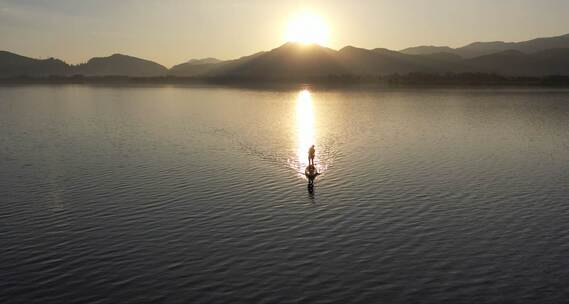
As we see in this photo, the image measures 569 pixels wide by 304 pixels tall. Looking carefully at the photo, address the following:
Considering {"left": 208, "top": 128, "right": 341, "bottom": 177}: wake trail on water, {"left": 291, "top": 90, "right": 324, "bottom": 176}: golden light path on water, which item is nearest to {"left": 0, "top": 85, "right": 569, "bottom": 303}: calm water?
{"left": 208, "top": 128, "right": 341, "bottom": 177}: wake trail on water

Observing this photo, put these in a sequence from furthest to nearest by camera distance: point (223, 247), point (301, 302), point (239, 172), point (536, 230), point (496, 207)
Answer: point (239, 172) < point (496, 207) < point (536, 230) < point (223, 247) < point (301, 302)

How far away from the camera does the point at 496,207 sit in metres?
39.8

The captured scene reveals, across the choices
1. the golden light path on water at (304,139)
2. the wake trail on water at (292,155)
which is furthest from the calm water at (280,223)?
the golden light path on water at (304,139)

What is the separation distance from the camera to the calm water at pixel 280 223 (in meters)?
24.6

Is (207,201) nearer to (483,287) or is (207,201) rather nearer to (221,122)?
(483,287)

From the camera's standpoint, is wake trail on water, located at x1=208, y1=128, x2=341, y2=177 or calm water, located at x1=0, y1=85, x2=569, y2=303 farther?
wake trail on water, located at x1=208, y1=128, x2=341, y2=177

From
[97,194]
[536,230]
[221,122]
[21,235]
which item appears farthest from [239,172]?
[221,122]

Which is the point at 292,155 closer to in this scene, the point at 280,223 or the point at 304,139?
the point at 304,139

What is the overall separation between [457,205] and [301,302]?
2273 cm

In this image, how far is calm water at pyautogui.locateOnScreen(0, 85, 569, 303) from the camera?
80.8ft

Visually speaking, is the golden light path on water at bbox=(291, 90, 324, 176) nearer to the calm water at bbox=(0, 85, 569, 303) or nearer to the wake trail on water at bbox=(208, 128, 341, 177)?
the wake trail on water at bbox=(208, 128, 341, 177)

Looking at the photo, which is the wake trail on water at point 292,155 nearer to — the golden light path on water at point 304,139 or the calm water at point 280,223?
the golden light path on water at point 304,139

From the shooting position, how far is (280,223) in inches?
1379

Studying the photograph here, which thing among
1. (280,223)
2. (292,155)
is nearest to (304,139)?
(292,155)
